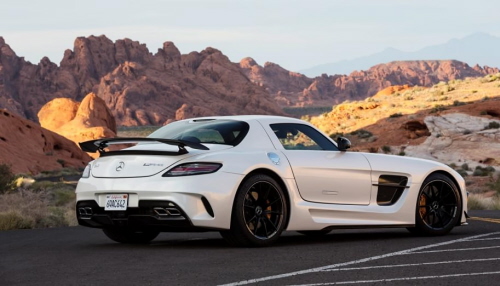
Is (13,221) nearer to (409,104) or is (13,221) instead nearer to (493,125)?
(493,125)

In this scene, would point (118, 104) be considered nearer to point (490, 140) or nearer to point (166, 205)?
point (490, 140)

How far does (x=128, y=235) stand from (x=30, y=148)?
5184 centimetres

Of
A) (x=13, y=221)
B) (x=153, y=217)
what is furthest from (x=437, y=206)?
(x=13, y=221)

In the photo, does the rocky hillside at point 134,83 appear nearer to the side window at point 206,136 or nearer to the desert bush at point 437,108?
the desert bush at point 437,108

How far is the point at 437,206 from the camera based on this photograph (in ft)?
39.3

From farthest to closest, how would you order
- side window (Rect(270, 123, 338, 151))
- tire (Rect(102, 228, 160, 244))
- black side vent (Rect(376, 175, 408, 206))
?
black side vent (Rect(376, 175, 408, 206))
tire (Rect(102, 228, 160, 244))
side window (Rect(270, 123, 338, 151))

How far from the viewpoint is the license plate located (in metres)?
9.91

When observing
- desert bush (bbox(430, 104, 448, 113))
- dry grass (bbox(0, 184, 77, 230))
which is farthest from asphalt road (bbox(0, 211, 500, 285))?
desert bush (bbox(430, 104, 448, 113))

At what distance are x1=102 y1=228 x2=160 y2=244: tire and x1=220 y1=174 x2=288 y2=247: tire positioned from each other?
161 cm

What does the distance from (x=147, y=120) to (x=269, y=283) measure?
13988cm

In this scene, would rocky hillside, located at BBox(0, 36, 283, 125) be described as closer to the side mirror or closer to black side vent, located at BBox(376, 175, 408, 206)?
black side vent, located at BBox(376, 175, 408, 206)

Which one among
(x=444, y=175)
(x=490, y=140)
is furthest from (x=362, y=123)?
(x=444, y=175)

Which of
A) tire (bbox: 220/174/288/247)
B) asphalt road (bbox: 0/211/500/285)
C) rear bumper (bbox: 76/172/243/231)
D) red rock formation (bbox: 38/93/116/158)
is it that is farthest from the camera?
red rock formation (bbox: 38/93/116/158)

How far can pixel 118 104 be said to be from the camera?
485 feet
